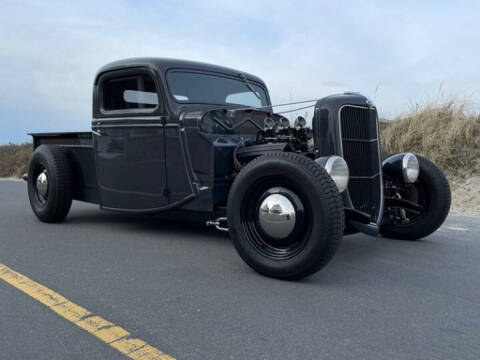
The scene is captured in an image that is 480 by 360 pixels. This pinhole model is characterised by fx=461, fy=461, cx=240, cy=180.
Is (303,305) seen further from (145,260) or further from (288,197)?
(145,260)

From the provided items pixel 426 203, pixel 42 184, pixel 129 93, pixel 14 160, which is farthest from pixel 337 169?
pixel 14 160

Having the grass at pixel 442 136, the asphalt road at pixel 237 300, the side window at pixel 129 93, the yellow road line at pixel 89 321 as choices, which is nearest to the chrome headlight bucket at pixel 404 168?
the asphalt road at pixel 237 300

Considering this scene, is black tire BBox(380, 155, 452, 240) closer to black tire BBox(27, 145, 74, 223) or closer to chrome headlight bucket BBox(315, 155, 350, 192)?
chrome headlight bucket BBox(315, 155, 350, 192)

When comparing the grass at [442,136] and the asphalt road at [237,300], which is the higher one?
the grass at [442,136]

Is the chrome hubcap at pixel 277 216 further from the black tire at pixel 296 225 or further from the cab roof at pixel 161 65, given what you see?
the cab roof at pixel 161 65

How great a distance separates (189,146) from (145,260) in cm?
102

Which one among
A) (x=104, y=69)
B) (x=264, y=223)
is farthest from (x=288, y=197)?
(x=104, y=69)

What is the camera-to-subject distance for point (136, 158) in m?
4.25

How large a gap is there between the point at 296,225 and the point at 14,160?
18.0 m

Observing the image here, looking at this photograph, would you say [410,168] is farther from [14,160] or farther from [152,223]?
[14,160]

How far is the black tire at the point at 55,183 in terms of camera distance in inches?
193

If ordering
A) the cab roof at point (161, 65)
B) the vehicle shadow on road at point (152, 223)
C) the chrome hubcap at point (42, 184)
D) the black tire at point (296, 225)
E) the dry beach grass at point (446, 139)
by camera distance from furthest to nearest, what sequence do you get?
the dry beach grass at point (446, 139) < the chrome hubcap at point (42, 184) < the vehicle shadow on road at point (152, 223) < the cab roof at point (161, 65) < the black tire at point (296, 225)

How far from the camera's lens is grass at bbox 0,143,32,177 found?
57.9 feet

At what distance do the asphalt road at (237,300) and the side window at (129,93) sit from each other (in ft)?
4.15
